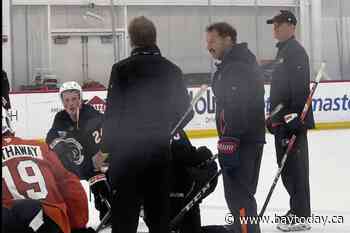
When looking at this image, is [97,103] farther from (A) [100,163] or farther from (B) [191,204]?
(B) [191,204]

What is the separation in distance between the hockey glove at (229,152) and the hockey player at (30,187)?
964 mm

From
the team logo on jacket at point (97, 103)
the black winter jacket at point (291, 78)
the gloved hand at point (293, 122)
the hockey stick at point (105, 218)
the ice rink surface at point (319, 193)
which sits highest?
the black winter jacket at point (291, 78)

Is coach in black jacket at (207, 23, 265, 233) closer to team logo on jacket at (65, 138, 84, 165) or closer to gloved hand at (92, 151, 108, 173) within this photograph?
gloved hand at (92, 151, 108, 173)

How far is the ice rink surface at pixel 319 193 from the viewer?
387 cm

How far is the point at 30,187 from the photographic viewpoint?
77.2 inches

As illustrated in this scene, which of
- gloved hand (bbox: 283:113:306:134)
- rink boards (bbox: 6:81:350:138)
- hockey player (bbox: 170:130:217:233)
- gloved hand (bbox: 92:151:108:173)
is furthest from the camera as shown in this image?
rink boards (bbox: 6:81:350:138)

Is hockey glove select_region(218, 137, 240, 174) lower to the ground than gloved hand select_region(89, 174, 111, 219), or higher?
higher

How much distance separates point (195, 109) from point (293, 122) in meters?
5.12

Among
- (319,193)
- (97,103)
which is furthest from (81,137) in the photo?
(97,103)

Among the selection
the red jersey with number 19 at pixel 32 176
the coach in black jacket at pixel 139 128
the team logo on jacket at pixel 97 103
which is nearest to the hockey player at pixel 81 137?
the coach in black jacket at pixel 139 128

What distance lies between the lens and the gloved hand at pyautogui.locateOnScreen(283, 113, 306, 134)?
347cm

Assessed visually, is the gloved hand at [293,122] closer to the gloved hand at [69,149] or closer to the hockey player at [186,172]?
the hockey player at [186,172]

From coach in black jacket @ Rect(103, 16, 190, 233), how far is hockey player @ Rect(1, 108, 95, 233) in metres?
0.40

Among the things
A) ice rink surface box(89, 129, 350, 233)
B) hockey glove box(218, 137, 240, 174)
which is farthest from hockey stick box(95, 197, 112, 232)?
hockey glove box(218, 137, 240, 174)
